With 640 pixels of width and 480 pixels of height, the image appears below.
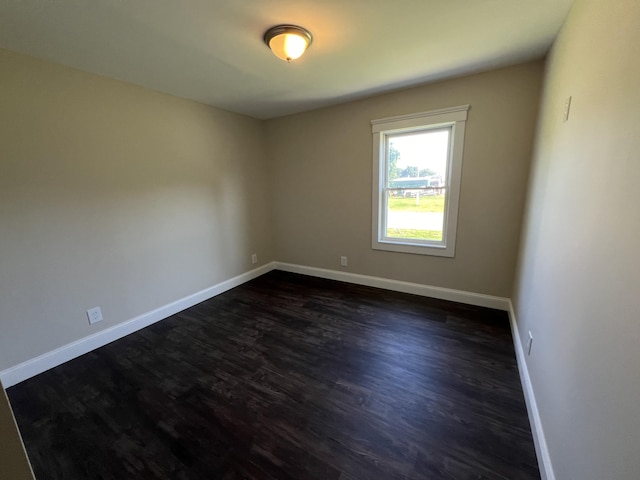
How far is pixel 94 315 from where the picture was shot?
7.72 feet

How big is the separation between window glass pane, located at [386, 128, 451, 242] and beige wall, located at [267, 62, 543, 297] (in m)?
0.24

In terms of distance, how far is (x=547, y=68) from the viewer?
81.8 inches

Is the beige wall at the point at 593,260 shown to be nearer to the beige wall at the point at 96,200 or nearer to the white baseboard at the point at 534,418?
the white baseboard at the point at 534,418

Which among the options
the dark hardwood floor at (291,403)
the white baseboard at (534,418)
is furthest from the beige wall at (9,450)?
the white baseboard at (534,418)

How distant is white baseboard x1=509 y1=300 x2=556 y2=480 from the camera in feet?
3.97

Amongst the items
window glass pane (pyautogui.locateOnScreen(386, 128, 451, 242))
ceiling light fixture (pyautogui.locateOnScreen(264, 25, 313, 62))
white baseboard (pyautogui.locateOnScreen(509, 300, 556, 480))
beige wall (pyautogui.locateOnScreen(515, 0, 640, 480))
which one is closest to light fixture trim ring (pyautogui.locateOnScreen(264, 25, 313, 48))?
ceiling light fixture (pyautogui.locateOnScreen(264, 25, 313, 62))

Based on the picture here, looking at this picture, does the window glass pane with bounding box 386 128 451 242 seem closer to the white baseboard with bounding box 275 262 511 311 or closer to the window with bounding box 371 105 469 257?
the window with bounding box 371 105 469 257

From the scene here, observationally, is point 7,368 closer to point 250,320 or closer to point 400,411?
point 250,320

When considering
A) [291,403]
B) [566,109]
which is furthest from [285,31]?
[291,403]

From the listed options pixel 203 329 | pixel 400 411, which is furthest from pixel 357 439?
pixel 203 329

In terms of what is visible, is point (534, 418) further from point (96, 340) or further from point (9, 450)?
point (96, 340)

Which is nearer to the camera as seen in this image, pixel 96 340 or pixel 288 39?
pixel 288 39

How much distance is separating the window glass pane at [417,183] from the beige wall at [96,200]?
2226 mm

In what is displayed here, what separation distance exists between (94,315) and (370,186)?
322 cm
